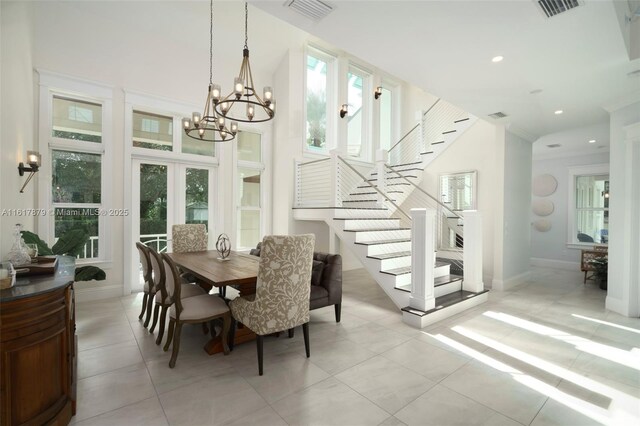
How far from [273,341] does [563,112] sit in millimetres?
5514

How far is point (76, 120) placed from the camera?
4402 millimetres

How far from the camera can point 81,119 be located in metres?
4.43

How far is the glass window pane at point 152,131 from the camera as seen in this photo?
4883 millimetres

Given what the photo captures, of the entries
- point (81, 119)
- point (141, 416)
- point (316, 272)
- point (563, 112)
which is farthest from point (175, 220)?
point (563, 112)

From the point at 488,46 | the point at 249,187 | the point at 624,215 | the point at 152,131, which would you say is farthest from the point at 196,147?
the point at 624,215

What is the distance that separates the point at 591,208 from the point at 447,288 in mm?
5837

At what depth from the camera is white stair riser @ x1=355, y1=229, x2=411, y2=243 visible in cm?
465

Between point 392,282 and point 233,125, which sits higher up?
point 233,125

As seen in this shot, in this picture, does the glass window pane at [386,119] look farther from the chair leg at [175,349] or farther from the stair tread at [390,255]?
the chair leg at [175,349]

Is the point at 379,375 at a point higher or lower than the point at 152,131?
lower

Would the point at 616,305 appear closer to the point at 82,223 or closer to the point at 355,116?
the point at 355,116

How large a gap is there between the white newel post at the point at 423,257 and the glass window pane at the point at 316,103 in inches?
148

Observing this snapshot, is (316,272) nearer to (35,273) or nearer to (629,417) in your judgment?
(35,273)

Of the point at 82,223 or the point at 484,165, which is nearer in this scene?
the point at 82,223
